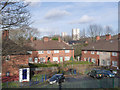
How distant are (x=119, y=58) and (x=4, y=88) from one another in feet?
74.2

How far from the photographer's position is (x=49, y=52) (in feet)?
110

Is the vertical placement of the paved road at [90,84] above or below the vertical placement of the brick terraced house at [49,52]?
below

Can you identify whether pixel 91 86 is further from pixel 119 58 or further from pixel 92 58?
pixel 92 58

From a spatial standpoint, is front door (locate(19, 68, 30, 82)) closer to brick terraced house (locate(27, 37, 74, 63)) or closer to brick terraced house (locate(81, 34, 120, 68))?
brick terraced house (locate(27, 37, 74, 63))

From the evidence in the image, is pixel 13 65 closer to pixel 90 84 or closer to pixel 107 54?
pixel 90 84

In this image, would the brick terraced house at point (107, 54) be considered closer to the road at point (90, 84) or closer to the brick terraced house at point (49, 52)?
the brick terraced house at point (49, 52)

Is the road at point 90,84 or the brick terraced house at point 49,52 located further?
the brick terraced house at point 49,52

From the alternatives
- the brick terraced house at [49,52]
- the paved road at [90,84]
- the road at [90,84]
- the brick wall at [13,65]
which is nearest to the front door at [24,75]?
the brick wall at [13,65]

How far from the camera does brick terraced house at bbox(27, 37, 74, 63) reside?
32.4 meters

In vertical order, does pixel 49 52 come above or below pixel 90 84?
above

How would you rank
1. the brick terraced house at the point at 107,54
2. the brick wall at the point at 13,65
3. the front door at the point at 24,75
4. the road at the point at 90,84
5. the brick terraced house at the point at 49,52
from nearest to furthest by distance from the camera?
the road at the point at 90,84, the front door at the point at 24,75, the brick wall at the point at 13,65, the brick terraced house at the point at 107,54, the brick terraced house at the point at 49,52

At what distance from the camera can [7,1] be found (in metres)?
8.04

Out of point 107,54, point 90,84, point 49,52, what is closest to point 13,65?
point 90,84

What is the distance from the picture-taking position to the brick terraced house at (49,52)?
32.4m
